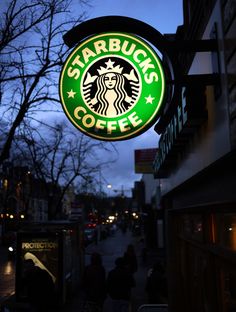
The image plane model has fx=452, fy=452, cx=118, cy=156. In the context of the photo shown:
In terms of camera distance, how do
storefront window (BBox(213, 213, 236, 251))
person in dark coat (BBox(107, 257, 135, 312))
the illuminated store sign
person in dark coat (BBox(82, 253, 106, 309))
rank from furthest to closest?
1. person in dark coat (BBox(82, 253, 106, 309))
2. person in dark coat (BBox(107, 257, 135, 312))
3. the illuminated store sign
4. storefront window (BBox(213, 213, 236, 251))

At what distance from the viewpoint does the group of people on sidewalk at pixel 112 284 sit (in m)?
8.11

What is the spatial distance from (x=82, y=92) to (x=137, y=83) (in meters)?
0.53

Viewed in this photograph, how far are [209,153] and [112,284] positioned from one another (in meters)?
4.12

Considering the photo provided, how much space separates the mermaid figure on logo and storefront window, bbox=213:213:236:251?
156 centimetres

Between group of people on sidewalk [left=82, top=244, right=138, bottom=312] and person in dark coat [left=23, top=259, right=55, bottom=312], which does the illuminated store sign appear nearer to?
group of people on sidewalk [left=82, top=244, right=138, bottom=312]

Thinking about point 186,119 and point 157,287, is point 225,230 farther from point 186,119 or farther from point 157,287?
point 157,287

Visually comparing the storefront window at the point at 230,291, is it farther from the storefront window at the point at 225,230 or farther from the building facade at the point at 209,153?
the storefront window at the point at 225,230

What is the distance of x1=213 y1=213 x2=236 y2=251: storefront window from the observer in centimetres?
455

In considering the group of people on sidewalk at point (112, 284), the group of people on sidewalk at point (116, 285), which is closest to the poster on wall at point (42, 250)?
the group of people on sidewalk at point (116, 285)

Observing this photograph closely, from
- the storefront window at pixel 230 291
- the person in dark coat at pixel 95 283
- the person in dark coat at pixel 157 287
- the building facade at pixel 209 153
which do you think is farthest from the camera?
the person in dark coat at pixel 157 287

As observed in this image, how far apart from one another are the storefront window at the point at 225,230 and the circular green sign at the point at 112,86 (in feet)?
4.62

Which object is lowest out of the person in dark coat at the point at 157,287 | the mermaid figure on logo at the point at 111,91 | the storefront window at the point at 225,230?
the person in dark coat at the point at 157,287

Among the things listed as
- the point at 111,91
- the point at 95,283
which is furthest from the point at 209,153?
the point at 95,283

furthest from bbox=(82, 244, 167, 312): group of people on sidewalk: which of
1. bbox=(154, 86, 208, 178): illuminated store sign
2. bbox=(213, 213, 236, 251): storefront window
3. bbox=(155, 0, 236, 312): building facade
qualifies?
bbox=(213, 213, 236, 251): storefront window
